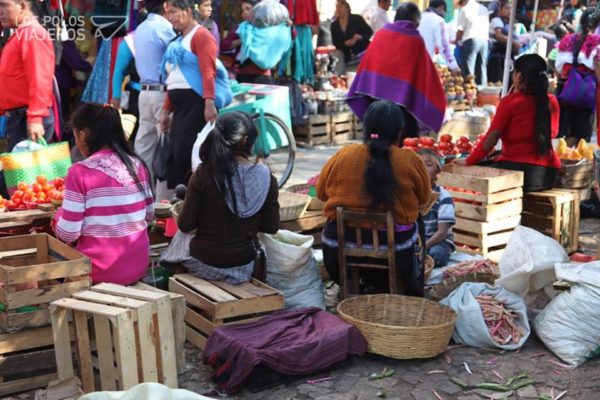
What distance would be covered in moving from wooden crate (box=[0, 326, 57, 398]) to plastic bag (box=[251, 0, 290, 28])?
22.3 ft

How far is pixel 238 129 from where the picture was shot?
4840 mm

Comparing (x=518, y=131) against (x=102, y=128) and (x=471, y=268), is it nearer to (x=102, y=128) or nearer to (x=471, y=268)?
(x=471, y=268)

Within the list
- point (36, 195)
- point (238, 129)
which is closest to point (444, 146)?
point (238, 129)

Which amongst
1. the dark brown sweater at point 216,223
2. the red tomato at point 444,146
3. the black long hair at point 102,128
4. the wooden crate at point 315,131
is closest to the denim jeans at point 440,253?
the dark brown sweater at point 216,223

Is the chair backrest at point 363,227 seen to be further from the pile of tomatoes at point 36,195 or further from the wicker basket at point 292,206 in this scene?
the pile of tomatoes at point 36,195

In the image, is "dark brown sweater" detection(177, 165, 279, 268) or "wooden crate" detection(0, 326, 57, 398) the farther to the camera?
"dark brown sweater" detection(177, 165, 279, 268)

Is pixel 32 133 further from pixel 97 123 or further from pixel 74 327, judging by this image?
pixel 74 327

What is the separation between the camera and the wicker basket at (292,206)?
19.3 feet

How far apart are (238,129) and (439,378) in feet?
5.84

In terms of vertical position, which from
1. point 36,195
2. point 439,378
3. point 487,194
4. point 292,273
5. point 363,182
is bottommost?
point 439,378

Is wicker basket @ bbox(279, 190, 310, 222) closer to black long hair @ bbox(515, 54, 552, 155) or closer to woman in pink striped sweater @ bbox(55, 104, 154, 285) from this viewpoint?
woman in pink striped sweater @ bbox(55, 104, 154, 285)

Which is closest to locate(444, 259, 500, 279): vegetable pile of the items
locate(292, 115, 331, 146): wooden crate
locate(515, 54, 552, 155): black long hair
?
locate(515, 54, 552, 155): black long hair

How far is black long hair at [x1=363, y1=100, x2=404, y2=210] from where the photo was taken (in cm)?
500

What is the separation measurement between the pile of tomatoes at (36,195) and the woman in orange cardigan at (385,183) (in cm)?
174
